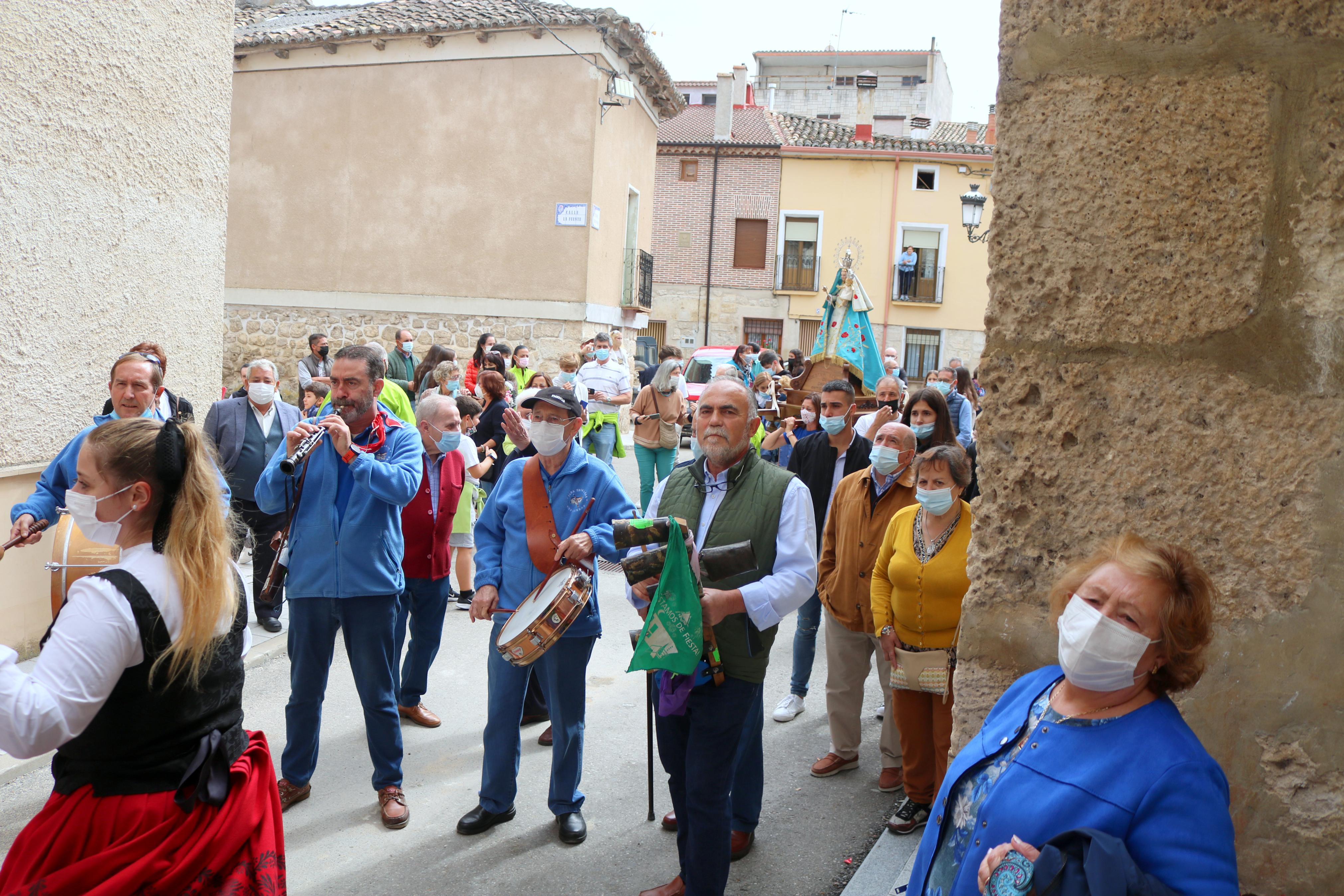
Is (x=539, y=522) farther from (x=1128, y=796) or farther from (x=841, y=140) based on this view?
(x=841, y=140)

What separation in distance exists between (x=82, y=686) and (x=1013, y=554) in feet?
6.31

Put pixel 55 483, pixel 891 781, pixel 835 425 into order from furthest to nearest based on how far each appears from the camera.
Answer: pixel 835 425
pixel 891 781
pixel 55 483

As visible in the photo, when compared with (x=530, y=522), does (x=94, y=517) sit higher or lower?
higher

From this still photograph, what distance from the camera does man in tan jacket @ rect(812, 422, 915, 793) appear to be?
481 cm

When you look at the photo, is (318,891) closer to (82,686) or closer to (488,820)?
(488,820)

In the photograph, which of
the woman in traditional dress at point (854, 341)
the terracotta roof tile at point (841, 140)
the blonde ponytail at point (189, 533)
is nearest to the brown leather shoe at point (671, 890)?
the blonde ponytail at point (189, 533)

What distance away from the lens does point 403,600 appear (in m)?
5.47

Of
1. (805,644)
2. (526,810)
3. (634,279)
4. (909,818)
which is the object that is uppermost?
(634,279)

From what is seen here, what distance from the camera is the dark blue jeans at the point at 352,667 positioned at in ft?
13.9

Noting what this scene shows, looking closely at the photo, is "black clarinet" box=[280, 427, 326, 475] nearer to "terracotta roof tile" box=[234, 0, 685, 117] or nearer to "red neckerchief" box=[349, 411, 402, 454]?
"red neckerchief" box=[349, 411, 402, 454]

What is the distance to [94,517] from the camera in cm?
222

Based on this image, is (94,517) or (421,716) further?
(421,716)

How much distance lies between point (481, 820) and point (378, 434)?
67.0 inches

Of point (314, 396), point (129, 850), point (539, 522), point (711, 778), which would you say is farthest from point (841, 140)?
point (129, 850)
